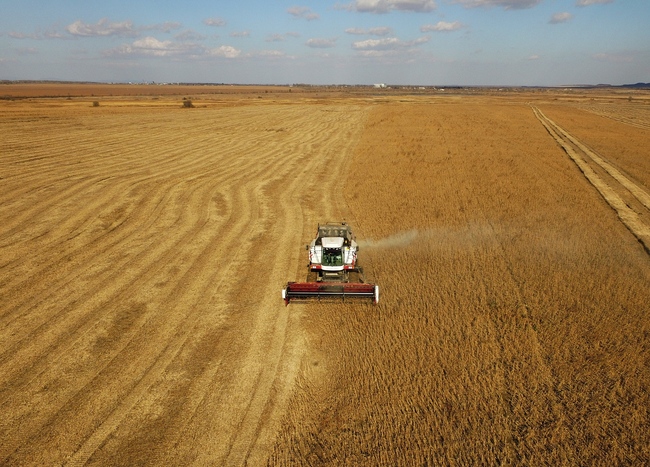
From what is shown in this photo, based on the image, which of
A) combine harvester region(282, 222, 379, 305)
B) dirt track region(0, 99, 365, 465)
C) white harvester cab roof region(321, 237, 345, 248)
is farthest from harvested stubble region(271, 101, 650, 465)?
white harvester cab roof region(321, 237, 345, 248)

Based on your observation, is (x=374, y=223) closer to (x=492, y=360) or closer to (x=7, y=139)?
(x=492, y=360)

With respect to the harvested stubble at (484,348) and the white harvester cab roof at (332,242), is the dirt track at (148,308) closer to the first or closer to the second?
the harvested stubble at (484,348)

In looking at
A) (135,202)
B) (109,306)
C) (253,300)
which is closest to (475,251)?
(253,300)

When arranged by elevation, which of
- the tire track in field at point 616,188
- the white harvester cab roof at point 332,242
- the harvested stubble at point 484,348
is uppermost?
the white harvester cab roof at point 332,242

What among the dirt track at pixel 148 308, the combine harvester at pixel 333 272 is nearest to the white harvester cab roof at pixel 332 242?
the combine harvester at pixel 333 272

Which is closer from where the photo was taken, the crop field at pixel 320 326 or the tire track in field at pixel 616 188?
the crop field at pixel 320 326

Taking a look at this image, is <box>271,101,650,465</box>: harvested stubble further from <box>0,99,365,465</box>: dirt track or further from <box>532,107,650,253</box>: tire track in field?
<box>0,99,365,465</box>: dirt track
